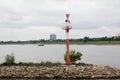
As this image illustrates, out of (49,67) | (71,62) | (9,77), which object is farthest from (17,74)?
(71,62)

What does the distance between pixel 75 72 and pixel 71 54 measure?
3.87 m

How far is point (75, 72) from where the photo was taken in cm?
2000

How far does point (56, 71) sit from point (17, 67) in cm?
236

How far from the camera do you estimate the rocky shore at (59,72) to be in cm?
1973

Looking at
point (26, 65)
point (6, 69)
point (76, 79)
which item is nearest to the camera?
point (76, 79)

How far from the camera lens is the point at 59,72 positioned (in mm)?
19984

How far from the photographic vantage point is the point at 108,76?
1978 centimetres

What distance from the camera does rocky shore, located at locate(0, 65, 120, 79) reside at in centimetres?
1973

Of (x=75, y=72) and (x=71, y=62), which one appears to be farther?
(x=71, y=62)

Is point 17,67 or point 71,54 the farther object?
point 71,54

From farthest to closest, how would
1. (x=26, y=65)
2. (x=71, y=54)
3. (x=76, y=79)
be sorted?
1. (x=71, y=54)
2. (x=26, y=65)
3. (x=76, y=79)

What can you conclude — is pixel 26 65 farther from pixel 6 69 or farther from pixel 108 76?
pixel 108 76

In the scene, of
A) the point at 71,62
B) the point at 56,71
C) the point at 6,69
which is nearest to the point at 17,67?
the point at 6,69

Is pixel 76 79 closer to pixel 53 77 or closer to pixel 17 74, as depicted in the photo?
pixel 53 77
